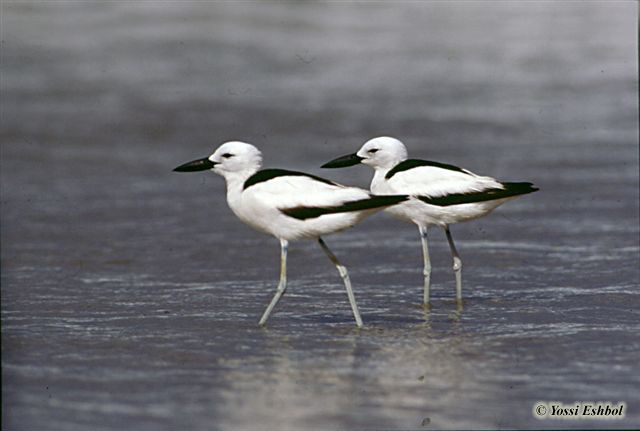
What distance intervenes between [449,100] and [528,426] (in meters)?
13.9

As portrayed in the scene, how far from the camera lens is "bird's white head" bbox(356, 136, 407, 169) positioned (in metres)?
10.2

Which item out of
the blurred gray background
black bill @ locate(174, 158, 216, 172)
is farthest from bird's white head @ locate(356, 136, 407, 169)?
black bill @ locate(174, 158, 216, 172)

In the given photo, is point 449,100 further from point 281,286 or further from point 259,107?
point 281,286

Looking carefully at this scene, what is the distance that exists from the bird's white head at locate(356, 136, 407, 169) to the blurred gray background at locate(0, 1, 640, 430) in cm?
110

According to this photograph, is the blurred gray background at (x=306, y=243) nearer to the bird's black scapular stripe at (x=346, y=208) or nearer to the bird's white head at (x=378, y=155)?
the bird's black scapular stripe at (x=346, y=208)

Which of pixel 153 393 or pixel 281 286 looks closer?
pixel 153 393

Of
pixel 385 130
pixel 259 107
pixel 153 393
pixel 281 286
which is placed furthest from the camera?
pixel 259 107

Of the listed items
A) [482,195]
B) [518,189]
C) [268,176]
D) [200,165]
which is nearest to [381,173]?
[482,195]

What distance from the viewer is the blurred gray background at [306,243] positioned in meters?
7.68

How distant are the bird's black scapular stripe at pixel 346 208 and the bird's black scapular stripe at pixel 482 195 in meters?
0.89

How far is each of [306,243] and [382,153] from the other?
2.60 meters

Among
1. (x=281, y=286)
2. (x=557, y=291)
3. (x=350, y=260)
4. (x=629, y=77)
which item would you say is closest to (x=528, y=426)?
(x=281, y=286)

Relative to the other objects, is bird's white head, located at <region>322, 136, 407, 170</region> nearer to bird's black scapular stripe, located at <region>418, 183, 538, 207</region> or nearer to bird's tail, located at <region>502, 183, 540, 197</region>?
bird's black scapular stripe, located at <region>418, 183, 538, 207</region>

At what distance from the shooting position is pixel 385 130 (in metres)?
18.8
